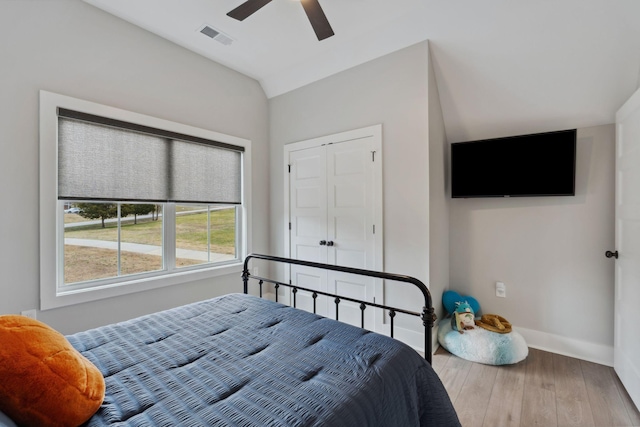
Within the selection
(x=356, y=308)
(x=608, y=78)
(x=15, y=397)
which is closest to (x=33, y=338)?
(x=15, y=397)

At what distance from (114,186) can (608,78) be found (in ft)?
12.9

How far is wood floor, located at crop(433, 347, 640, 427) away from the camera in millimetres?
1725

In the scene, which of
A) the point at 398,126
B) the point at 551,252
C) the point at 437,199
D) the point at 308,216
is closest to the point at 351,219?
the point at 308,216

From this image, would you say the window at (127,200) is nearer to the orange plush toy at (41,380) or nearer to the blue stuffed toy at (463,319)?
the orange plush toy at (41,380)

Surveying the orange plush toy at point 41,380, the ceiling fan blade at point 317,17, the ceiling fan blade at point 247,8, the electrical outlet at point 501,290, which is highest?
the ceiling fan blade at point 247,8

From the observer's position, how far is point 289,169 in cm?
340

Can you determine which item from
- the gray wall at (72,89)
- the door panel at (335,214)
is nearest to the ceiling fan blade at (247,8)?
the gray wall at (72,89)

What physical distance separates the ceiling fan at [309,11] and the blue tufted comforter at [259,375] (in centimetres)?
189

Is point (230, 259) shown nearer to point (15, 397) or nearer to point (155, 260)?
point (155, 260)

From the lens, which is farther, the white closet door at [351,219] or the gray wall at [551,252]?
the white closet door at [351,219]

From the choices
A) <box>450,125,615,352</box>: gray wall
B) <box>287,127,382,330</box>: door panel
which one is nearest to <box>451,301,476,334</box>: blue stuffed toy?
<box>450,125,615,352</box>: gray wall

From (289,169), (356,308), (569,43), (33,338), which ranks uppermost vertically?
(569,43)

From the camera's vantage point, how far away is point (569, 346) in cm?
246

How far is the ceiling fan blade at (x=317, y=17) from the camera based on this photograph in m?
1.77
